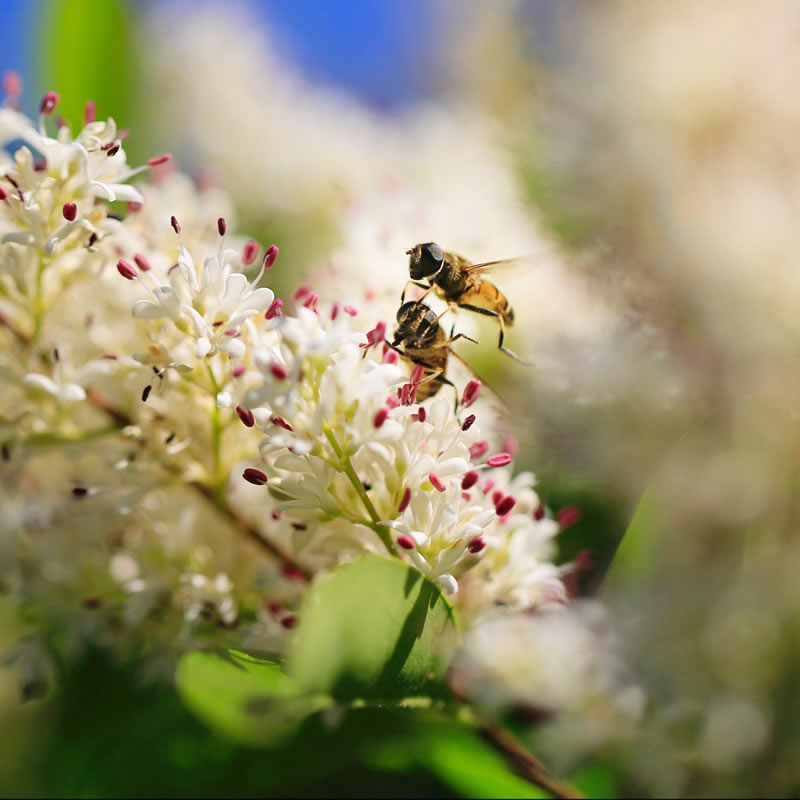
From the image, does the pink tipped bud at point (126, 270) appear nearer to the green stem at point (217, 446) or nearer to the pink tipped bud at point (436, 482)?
the green stem at point (217, 446)

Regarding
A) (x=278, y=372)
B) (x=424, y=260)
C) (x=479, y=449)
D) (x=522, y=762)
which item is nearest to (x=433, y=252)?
(x=424, y=260)

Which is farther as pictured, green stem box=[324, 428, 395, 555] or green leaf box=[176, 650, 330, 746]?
green stem box=[324, 428, 395, 555]

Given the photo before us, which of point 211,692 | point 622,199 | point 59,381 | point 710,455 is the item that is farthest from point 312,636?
point 622,199

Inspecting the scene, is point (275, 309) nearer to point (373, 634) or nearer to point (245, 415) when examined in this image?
point (245, 415)

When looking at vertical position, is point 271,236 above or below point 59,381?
above

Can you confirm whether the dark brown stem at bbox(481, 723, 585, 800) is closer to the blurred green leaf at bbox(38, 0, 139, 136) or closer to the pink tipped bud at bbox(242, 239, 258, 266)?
the pink tipped bud at bbox(242, 239, 258, 266)

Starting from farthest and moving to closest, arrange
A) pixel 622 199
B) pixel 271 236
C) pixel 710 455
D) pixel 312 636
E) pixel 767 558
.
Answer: pixel 271 236 → pixel 622 199 → pixel 710 455 → pixel 767 558 → pixel 312 636

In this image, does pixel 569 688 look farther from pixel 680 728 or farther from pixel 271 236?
pixel 271 236

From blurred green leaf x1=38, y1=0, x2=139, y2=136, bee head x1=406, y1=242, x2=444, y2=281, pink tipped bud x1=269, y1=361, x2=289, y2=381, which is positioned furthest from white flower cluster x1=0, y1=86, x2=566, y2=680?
blurred green leaf x1=38, y1=0, x2=139, y2=136
